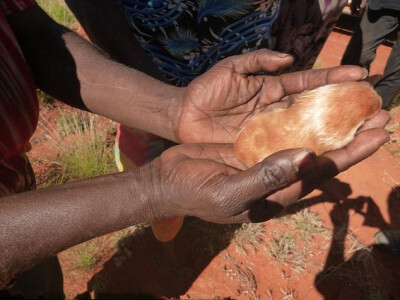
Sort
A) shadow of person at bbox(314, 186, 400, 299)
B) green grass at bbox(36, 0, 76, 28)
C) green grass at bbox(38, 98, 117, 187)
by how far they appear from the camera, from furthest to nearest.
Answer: green grass at bbox(36, 0, 76, 28) → green grass at bbox(38, 98, 117, 187) → shadow of person at bbox(314, 186, 400, 299)

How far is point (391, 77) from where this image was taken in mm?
4367

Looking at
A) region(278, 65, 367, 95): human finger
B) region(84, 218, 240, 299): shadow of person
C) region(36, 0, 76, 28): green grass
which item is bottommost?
region(84, 218, 240, 299): shadow of person

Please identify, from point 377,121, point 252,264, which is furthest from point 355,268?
point 377,121

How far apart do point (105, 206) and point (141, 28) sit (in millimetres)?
1432

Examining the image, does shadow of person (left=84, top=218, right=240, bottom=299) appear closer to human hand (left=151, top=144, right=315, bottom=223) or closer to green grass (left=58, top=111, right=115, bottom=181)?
green grass (left=58, top=111, right=115, bottom=181)

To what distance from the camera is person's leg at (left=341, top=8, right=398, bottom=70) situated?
404cm

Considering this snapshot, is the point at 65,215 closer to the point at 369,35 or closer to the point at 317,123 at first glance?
the point at 317,123

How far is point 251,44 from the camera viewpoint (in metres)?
2.38

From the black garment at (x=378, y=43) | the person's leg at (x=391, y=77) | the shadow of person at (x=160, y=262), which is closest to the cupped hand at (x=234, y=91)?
the shadow of person at (x=160, y=262)

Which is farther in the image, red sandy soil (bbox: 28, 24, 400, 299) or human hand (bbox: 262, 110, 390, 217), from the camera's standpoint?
red sandy soil (bbox: 28, 24, 400, 299)

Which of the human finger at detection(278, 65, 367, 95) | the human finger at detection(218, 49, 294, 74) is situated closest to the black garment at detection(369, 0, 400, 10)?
the human finger at detection(278, 65, 367, 95)

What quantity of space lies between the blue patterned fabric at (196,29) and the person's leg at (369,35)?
2445 mm

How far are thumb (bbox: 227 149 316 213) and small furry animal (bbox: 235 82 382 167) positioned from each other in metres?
0.41

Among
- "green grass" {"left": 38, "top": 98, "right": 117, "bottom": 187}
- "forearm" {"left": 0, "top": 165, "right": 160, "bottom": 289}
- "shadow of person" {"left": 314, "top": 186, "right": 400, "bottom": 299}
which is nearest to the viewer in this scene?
"forearm" {"left": 0, "top": 165, "right": 160, "bottom": 289}
